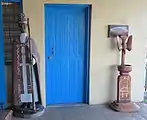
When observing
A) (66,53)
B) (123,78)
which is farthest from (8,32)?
(123,78)

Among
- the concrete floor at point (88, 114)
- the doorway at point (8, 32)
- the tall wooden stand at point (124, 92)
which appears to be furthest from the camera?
the tall wooden stand at point (124, 92)

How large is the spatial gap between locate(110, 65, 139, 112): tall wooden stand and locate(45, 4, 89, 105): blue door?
2.17ft

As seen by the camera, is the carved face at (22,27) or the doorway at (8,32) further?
the doorway at (8,32)

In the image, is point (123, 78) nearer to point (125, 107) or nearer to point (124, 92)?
point (124, 92)

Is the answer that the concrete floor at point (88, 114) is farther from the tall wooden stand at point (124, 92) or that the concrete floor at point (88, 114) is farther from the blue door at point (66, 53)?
the blue door at point (66, 53)

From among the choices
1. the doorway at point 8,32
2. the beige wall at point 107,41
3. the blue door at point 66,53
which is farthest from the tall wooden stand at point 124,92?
the doorway at point 8,32

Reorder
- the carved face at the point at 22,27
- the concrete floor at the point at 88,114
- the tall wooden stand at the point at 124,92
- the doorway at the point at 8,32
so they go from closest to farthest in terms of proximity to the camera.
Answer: the carved face at the point at 22,27, the concrete floor at the point at 88,114, the doorway at the point at 8,32, the tall wooden stand at the point at 124,92

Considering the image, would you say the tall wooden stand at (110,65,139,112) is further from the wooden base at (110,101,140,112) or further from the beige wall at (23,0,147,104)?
the beige wall at (23,0,147,104)

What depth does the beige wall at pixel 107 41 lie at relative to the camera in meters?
4.52

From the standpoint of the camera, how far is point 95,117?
429cm

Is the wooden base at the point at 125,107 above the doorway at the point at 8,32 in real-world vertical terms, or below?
below

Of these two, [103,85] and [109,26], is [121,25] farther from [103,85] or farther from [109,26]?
[103,85]

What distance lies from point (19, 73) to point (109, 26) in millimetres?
1900

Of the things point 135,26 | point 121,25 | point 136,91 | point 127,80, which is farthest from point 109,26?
point 136,91
